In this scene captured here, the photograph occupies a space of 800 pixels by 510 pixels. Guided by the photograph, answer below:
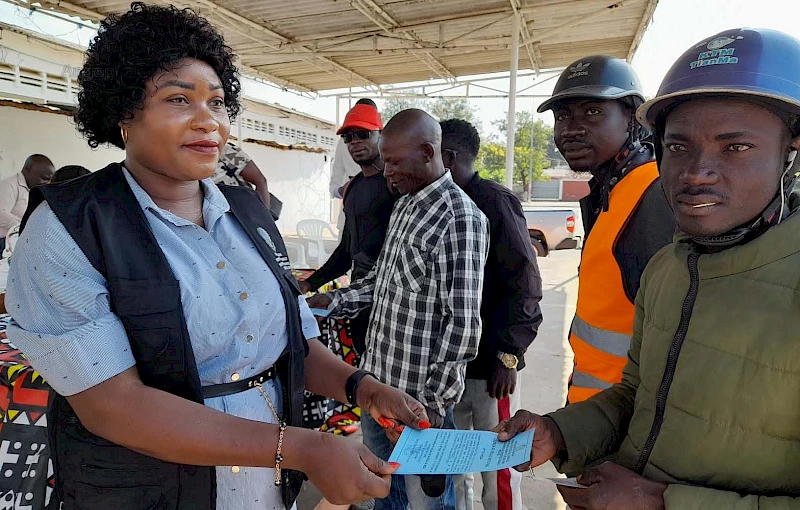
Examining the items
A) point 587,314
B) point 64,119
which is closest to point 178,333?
point 587,314

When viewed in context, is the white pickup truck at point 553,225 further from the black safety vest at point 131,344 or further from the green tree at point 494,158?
the green tree at point 494,158

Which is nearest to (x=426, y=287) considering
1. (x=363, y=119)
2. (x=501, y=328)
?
(x=501, y=328)

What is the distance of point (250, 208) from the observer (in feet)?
4.99

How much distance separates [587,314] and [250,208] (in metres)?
1.20

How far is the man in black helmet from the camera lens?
5.37ft

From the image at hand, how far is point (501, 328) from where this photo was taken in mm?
2566

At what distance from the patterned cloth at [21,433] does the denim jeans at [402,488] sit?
4.58ft

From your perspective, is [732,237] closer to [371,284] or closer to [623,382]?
[623,382]

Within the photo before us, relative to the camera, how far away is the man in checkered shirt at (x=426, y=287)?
7.06 ft

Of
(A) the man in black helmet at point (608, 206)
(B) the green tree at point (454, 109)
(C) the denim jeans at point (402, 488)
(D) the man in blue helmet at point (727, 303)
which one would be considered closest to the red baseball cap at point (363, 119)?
(A) the man in black helmet at point (608, 206)

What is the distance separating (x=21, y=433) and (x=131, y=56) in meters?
1.93

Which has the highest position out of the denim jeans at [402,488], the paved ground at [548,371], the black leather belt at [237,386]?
the black leather belt at [237,386]

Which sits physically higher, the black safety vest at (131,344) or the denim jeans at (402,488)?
the black safety vest at (131,344)

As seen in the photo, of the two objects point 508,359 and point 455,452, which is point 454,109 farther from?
point 455,452
